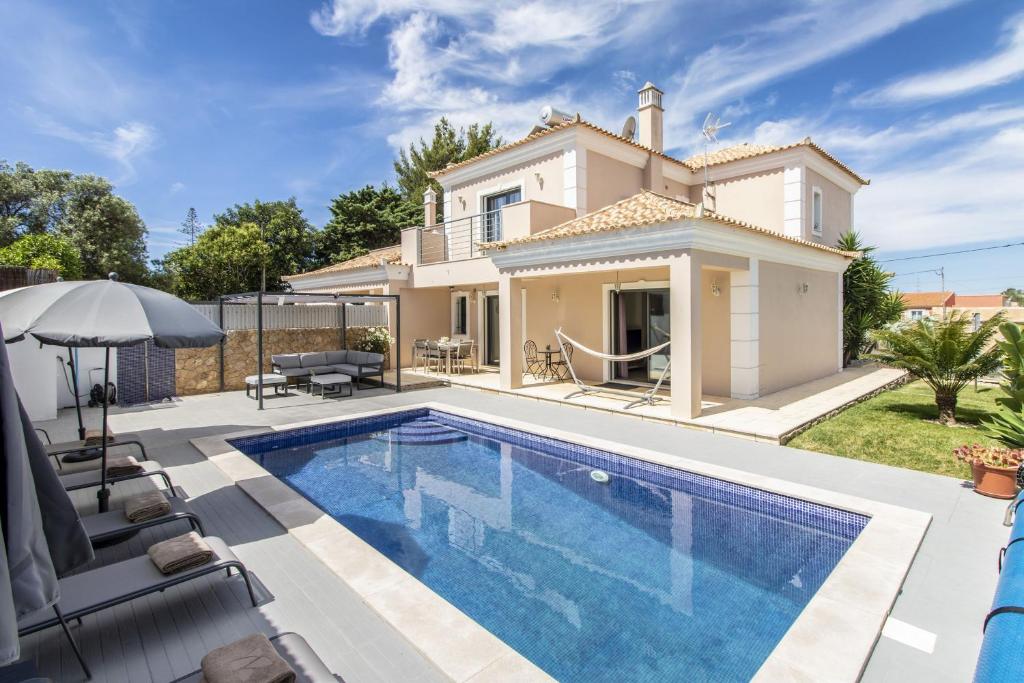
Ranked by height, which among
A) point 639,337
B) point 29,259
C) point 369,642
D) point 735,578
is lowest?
point 735,578

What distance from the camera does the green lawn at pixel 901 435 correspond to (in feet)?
24.9

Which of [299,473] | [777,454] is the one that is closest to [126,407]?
[299,473]

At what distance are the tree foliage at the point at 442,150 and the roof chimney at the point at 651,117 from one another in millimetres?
20043

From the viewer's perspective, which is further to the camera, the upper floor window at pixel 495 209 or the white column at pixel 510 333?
the upper floor window at pixel 495 209

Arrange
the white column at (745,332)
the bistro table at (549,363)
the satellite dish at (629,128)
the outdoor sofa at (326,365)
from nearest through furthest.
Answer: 1. the white column at (745,332)
2. the outdoor sofa at (326,365)
3. the bistro table at (549,363)
4. the satellite dish at (629,128)

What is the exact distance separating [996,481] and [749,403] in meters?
5.19

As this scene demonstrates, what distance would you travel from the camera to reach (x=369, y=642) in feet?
11.3

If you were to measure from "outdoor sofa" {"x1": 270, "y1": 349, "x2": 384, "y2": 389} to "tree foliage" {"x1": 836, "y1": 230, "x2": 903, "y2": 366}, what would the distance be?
652 inches

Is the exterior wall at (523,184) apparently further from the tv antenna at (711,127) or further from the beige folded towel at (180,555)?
the beige folded towel at (180,555)

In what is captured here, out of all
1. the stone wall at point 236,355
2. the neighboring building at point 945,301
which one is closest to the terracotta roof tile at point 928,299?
the neighboring building at point 945,301

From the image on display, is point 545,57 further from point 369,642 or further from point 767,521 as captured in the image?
point 369,642

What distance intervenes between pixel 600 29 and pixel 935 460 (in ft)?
50.9

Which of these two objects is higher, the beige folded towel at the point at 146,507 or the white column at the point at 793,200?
the white column at the point at 793,200

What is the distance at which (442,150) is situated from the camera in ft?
125
